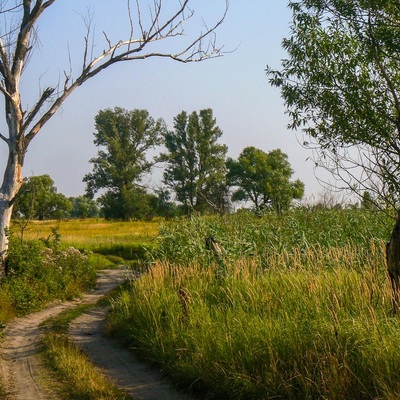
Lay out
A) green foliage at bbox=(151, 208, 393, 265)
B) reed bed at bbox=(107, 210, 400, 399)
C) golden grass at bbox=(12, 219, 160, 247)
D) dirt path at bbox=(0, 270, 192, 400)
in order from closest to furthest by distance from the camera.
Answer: reed bed at bbox=(107, 210, 400, 399)
dirt path at bbox=(0, 270, 192, 400)
green foliage at bbox=(151, 208, 393, 265)
golden grass at bbox=(12, 219, 160, 247)

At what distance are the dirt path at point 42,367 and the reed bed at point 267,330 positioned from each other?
0.94ft

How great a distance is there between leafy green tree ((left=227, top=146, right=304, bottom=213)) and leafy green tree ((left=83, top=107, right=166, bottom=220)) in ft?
34.8

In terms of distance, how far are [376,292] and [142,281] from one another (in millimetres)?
5627

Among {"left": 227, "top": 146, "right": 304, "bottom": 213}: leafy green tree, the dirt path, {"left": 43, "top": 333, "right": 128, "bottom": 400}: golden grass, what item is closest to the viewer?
{"left": 43, "top": 333, "right": 128, "bottom": 400}: golden grass

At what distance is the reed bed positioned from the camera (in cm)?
645

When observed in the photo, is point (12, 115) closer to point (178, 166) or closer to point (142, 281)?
point (142, 281)

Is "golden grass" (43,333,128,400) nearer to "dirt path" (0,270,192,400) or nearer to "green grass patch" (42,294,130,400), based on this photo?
"green grass patch" (42,294,130,400)

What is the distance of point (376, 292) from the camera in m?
8.16

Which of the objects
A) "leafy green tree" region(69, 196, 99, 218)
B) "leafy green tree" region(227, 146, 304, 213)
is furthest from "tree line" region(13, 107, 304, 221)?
"leafy green tree" region(69, 196, 99, 218)

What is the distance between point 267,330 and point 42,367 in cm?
368

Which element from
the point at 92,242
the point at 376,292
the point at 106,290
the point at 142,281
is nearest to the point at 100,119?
the point at 92,242

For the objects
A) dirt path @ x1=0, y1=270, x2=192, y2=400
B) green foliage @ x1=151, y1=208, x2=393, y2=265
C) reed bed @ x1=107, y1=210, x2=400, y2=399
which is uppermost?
green foliage @ x1=151, y1=208, x2=393, y2=265

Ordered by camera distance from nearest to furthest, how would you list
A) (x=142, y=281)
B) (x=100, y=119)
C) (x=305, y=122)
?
(x=305, y=122) < (x=142, y=281) < (x=100, y=119)

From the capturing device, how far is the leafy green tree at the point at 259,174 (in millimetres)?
58562
